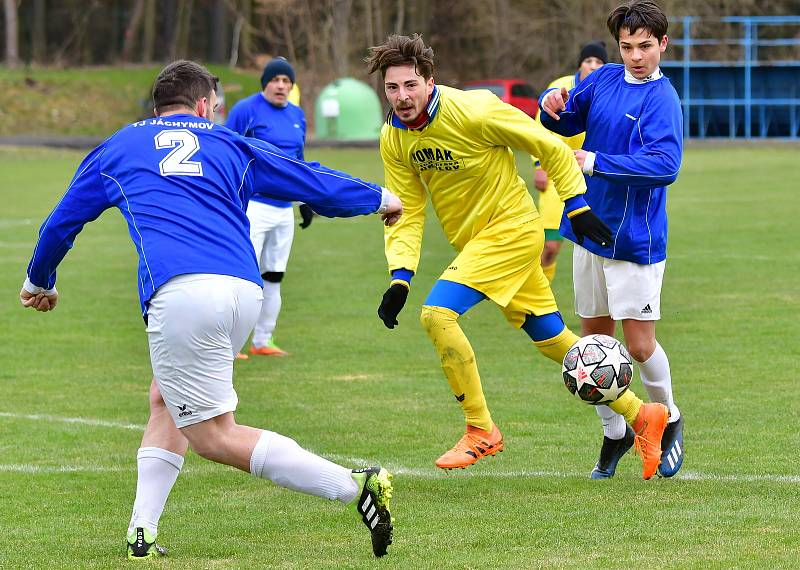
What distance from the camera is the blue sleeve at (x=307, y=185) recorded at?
5.34m

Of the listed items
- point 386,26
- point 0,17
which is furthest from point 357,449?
point 0,17

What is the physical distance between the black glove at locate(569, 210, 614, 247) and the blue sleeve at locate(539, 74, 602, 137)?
83cm

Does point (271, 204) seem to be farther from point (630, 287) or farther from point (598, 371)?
point (598, 371)

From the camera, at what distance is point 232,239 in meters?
5.21

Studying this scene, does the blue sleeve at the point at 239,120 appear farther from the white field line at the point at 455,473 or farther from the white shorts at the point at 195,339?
the white shorts at the point at 195,339

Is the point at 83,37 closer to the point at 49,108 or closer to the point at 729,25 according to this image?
the point at 49,108

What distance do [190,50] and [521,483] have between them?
60.4 metres

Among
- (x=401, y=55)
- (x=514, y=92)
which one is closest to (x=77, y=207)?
(x=401, y=55)

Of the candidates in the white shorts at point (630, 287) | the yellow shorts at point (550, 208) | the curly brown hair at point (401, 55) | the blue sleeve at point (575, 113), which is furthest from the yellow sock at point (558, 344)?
the yellow shorts at point (550, 208)

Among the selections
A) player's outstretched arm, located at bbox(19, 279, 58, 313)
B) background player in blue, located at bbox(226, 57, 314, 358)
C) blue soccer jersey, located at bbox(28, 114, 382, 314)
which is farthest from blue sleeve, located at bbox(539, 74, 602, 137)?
background player in blue, located at bbox(226, 57, 314, 358)

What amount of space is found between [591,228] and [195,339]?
2081 millimetres

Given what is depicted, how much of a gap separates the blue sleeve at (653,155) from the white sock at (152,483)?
7.84 feet

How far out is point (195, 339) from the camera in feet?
16.5

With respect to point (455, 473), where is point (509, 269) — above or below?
above
